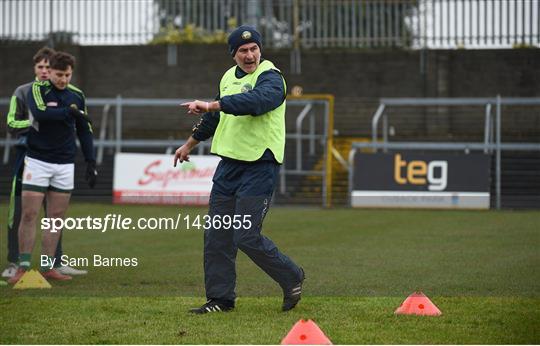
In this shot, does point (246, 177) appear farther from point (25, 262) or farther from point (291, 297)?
point (25, 262)

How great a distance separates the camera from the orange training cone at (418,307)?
8.30 metres

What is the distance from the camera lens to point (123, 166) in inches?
906

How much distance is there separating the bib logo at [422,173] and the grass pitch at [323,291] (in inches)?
193

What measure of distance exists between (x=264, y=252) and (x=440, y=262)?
4059 mm

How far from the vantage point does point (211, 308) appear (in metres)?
8.58

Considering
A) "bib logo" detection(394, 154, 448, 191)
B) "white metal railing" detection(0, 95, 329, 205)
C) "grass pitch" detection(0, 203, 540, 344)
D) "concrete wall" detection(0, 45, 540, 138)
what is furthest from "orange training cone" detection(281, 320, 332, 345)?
"concrete wall" detection(0, 45, 540, 138)

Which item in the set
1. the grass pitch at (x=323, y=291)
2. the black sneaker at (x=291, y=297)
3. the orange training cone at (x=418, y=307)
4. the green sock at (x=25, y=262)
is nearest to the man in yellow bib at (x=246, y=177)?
the black sneaker at (x=291, y=297)

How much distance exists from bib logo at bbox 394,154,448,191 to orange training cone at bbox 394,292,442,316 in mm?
13689

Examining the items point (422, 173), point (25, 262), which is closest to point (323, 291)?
point (25, 262)

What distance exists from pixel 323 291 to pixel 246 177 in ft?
5.86

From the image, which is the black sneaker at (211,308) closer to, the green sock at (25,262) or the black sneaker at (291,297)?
the black sneaker at (291,297)

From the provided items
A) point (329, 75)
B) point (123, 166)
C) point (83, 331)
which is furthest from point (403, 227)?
point (329, 75)

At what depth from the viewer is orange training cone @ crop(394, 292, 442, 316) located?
27.2 feet

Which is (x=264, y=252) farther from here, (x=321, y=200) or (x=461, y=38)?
(x=461, y=38)
